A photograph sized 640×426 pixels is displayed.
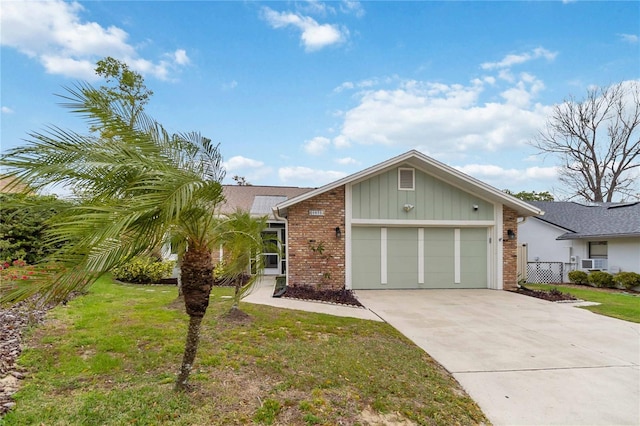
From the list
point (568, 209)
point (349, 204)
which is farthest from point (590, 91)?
point (349, 204)

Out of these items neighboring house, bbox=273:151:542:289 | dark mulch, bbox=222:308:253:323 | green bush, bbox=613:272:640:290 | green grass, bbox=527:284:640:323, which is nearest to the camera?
dark mulch, bbox=222:308:253:323

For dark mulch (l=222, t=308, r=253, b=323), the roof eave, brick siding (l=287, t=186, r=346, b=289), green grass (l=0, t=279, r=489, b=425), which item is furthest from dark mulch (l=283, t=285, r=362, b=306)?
the roof eave

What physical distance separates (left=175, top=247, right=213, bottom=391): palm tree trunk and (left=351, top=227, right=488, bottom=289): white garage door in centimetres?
830

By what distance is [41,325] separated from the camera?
5789mm

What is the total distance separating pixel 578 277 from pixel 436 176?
8931 mm

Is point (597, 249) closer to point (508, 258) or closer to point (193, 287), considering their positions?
point (508, 258)

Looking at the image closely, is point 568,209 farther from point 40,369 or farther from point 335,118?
point 40,369

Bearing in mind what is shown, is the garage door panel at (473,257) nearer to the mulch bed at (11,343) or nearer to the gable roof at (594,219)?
the gable roof at (594,219)

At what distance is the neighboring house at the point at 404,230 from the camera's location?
36.7 feet

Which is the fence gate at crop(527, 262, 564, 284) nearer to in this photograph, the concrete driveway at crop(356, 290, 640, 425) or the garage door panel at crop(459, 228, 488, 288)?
the garage door panel at crop(459, 228, 488, 288)

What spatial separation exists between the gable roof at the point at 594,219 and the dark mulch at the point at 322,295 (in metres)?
11.8

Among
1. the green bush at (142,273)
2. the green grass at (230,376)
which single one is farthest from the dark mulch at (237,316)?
the green bush at (142,273)

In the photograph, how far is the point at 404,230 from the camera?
11.9 meters

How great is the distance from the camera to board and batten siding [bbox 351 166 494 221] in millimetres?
11539
